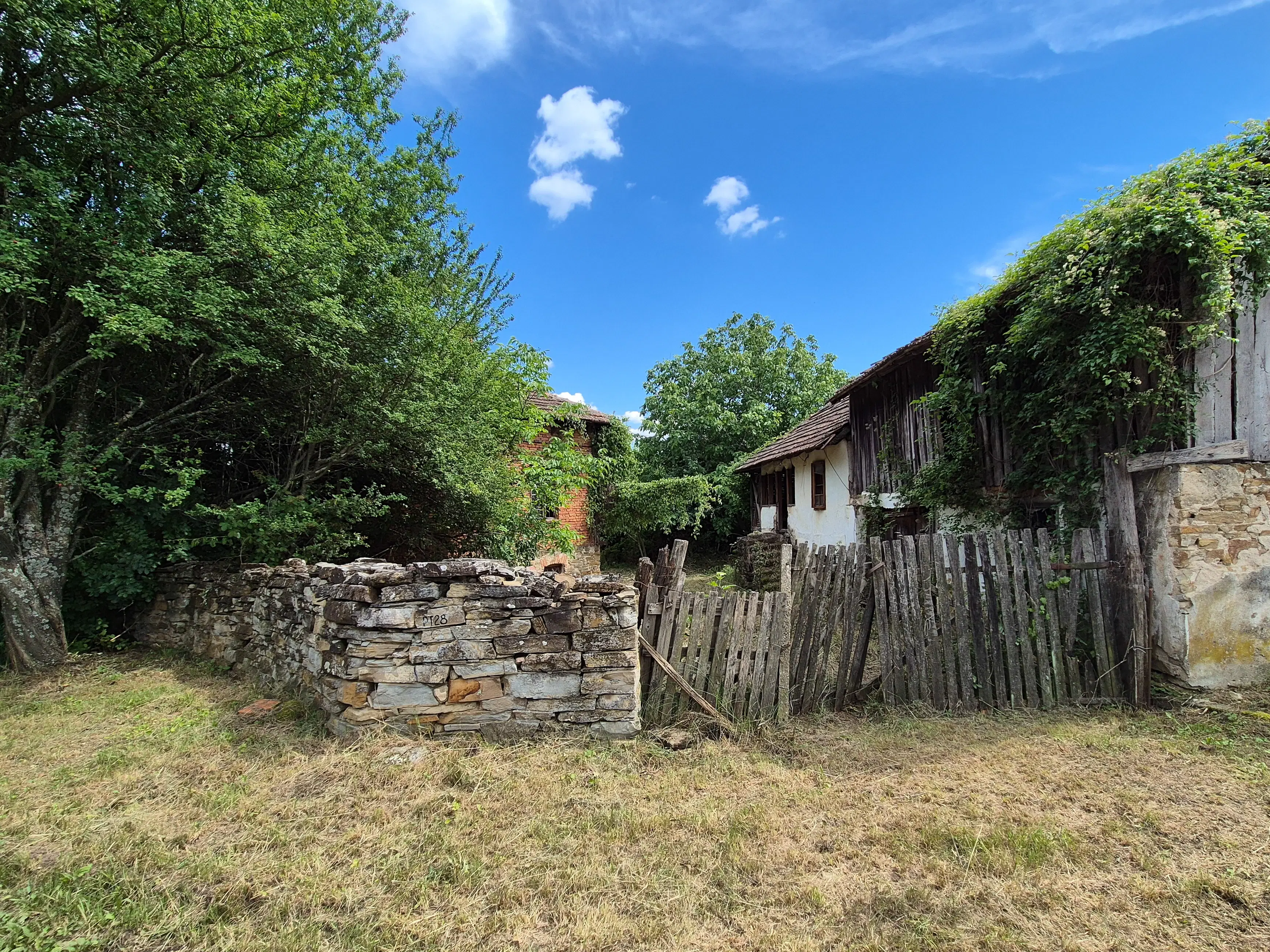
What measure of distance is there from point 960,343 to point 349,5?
9.72m

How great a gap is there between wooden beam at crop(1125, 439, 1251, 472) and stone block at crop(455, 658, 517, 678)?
629 cm

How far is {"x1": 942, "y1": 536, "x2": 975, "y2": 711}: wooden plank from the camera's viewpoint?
5.20 metres

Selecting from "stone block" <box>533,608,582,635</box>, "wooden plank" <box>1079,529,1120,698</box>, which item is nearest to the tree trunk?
"stone block" <box>533,608,582,635</box>

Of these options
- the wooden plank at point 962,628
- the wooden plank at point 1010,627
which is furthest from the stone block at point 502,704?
the wooden plank at point 1010,627

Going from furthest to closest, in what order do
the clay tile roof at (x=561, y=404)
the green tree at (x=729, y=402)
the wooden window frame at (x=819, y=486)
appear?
the green tree at (x=729, y=402), the clay tile roof at (x=561, y=404), the wooden window frame at (x=819, y=486)

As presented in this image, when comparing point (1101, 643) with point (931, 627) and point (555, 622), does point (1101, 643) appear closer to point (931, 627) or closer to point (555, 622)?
point (931, 627)

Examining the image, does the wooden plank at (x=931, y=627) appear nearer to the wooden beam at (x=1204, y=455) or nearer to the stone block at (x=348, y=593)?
the wooden beam at (x=1204, y=455)

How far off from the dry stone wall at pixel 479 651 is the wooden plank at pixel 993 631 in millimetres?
3401

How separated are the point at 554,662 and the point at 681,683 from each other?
3.85 feet

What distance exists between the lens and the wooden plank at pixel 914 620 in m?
5.25

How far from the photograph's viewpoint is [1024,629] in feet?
17.0

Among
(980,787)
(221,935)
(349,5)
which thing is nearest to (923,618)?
(980,787)

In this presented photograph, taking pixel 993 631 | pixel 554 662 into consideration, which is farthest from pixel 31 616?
pixel 993 631

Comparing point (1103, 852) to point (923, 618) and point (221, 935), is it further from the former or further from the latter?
point (221, 935)
